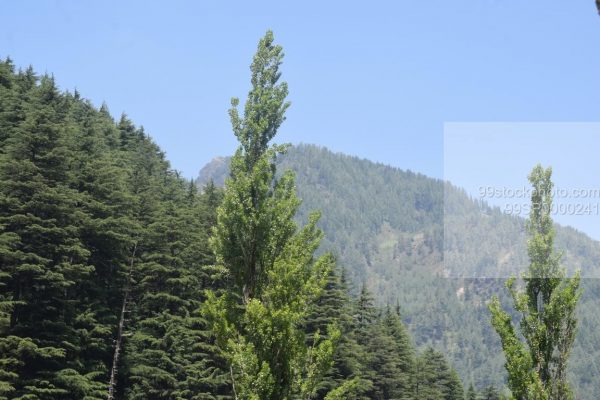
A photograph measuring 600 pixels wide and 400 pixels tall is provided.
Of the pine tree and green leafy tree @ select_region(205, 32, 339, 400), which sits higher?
green leafy tree @ select_region(205, 32, 339, 400)

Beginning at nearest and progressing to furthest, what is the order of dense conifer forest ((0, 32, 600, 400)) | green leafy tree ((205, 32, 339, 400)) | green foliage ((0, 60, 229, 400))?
1. green leafy tree ((205, 32, 339, 400))
2. dense conifer forest ((0, 32, 600, 400))
3. green foliage ((0, 60, 229, 400))

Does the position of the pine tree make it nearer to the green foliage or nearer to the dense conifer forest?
the dense conifer forest

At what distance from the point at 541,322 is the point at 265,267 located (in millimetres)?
9844

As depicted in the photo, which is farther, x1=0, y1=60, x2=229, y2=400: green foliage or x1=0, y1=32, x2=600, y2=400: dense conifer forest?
x1=0, y1=60, x2=229, y2=400: green foliage

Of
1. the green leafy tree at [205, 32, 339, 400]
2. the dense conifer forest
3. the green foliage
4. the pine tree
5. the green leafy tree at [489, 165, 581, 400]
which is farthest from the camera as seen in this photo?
the pine tree

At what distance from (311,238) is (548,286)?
28.5 feet

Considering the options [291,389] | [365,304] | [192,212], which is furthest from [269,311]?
[365,304]

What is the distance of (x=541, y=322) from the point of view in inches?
864

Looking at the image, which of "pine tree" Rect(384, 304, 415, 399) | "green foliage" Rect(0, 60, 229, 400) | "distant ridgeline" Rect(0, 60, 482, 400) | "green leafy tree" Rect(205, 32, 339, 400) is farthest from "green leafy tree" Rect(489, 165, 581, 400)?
"pine tree" Rect(384, 304, 415, 399)

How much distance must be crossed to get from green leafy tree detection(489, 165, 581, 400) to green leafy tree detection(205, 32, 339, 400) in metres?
6.81

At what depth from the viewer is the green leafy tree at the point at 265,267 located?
57.4ft

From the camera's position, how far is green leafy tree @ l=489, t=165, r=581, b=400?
21062 millimetres

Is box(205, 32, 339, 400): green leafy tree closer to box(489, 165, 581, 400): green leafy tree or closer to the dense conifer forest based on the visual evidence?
the dense conifer forest

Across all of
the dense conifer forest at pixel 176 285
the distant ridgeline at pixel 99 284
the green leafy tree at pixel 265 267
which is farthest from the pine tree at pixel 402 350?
the green leafy tree at pixel 265 267
